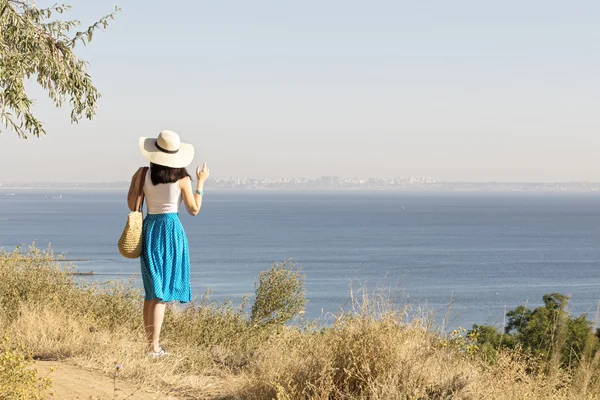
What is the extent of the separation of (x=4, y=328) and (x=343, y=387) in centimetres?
334

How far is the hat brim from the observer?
655cm

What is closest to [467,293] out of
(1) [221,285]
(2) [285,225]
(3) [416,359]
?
(1) [221,285]

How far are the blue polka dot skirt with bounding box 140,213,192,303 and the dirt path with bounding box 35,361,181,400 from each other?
91 cm

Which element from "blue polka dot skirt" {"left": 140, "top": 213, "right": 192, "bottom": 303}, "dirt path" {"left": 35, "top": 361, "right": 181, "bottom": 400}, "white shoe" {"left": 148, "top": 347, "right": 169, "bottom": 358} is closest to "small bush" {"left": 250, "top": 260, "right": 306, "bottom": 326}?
"white shoe" {"left": 148, "top": 347, "right": 169, "bottom": 358}

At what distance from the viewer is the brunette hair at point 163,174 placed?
6.50 meters

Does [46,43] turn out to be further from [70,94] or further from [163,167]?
[163,167]

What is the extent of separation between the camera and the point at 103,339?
6.63 m

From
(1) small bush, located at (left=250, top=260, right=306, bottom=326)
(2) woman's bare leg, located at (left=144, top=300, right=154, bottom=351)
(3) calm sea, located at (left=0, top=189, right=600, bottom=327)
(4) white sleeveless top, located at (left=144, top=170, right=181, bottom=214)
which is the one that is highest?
→ (4) white sleeveless top, located at (left=144, top=170, right=181, bottom=214)

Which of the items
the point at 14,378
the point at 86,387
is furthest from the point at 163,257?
the point at 14,378

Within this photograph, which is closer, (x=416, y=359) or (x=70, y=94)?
(x=416, y=359)

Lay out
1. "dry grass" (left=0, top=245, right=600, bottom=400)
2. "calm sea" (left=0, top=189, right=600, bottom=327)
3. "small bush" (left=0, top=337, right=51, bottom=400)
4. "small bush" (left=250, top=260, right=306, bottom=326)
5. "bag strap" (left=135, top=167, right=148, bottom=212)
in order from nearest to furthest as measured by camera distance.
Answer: "small bush" (left=0, top=337, right=51, bottom=400), "dry grass" (left=0, top=245, right=600, bottom=400), "bag strap" (left=135, top=167, right=148, bottom=212), "small bush" (left=250, top=260, right=306, bottom=326), "calm sea" (left=0, top=189, right=600, bottom=327)

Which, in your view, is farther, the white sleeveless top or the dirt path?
the white sleeveless top

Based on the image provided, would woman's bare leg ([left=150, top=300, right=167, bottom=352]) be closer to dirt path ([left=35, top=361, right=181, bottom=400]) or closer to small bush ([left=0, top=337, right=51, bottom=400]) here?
dirt path ([left=35, top=361, right=181, bottom=400])

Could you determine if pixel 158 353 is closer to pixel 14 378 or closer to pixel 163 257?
pixel 163 257
